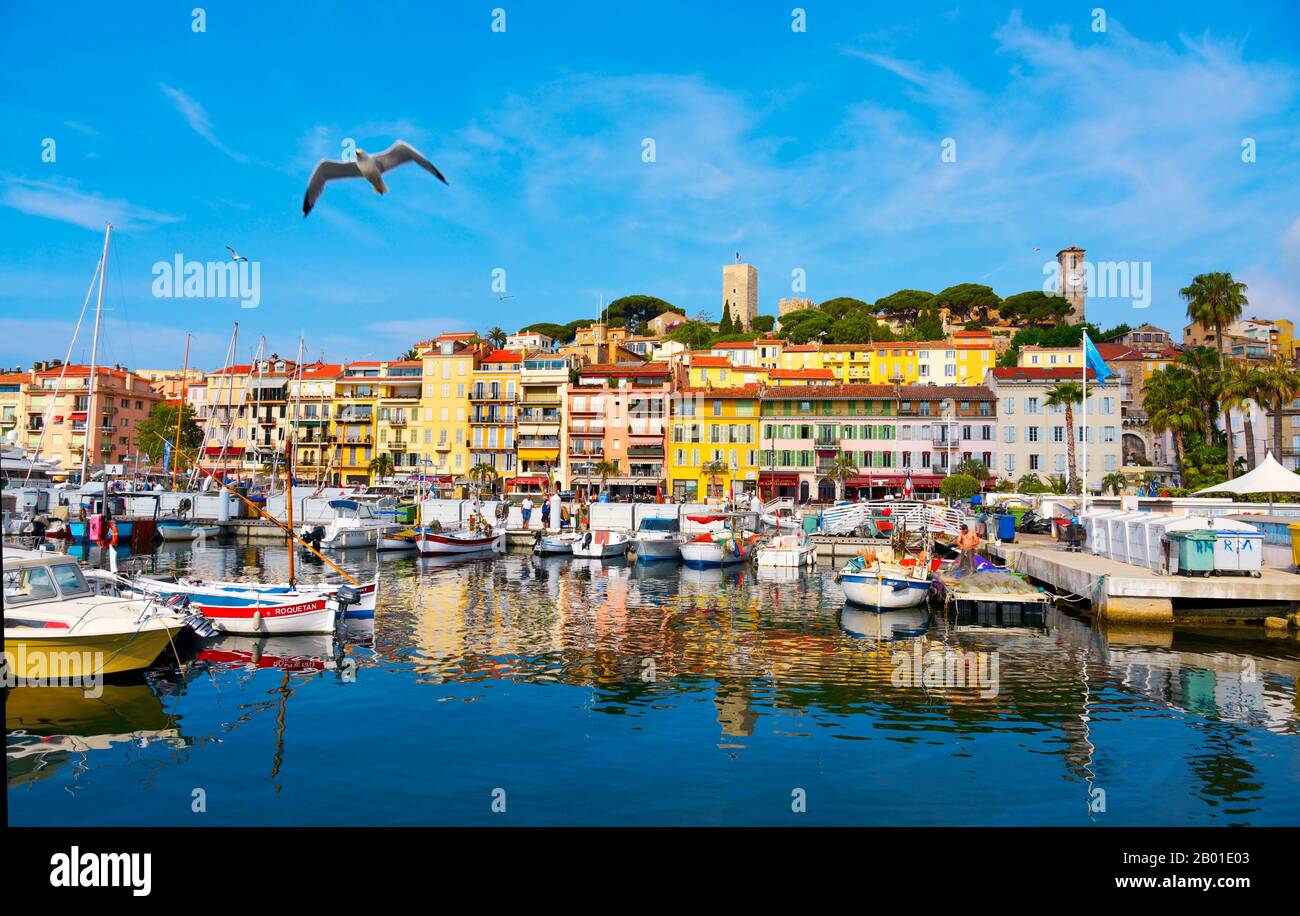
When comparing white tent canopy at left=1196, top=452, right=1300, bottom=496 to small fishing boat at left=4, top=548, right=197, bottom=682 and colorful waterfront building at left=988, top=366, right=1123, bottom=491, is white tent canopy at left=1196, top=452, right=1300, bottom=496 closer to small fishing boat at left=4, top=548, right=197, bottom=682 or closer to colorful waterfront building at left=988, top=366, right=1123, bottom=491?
small fishing boat at left=4, top=548, right=197, bottom=682

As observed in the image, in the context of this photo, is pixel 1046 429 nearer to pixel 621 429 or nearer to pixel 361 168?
pixel 621 429

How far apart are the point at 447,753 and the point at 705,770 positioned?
419cm

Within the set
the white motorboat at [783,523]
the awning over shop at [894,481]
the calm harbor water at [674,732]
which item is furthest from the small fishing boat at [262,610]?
the awning over shop at [894,481]

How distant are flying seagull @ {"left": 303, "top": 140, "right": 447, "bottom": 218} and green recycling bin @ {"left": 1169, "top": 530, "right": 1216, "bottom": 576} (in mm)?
24350

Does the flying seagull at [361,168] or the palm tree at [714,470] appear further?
the palm tree at [714,470]

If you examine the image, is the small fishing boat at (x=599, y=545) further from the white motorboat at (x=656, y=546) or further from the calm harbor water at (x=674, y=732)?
the calm harbor water at (x=674, y=732)

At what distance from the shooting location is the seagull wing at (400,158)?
1375 cm

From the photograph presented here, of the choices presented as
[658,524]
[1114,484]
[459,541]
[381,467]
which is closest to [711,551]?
[658,524]

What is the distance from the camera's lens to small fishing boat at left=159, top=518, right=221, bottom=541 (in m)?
59.2

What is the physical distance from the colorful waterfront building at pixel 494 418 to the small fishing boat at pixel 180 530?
32834 millimetres

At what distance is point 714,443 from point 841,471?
12.2m

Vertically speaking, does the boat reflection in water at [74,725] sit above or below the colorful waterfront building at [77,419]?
below
